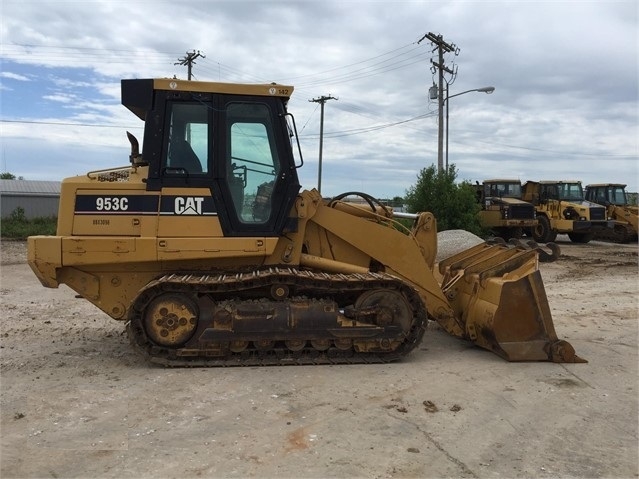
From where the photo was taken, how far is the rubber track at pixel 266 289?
230 inches

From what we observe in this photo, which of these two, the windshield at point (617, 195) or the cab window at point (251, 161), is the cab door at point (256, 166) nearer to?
the cab window at point (251, 161)

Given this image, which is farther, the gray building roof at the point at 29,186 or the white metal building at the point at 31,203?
the gray building roof at the point at 29,186

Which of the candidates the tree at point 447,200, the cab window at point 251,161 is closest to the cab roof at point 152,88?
the cab window at point 251,161

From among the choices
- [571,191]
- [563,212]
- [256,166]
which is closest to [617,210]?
[571,191]

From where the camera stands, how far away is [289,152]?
6.30 m

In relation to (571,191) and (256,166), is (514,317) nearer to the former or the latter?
(256,166)

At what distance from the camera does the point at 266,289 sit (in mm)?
6195

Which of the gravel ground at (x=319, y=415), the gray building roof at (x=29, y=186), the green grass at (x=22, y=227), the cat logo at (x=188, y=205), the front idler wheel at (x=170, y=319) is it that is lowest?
the gravel ground at (x=319, y=415)

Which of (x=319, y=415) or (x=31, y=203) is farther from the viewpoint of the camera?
(x=31, y=203)

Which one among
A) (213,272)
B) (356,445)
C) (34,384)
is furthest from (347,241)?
(34,384)

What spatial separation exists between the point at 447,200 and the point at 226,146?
A: 17.5 meters

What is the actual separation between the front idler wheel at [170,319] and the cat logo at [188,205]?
0.90m

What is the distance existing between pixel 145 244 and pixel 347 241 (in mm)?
2298

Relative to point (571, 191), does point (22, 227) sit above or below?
below
